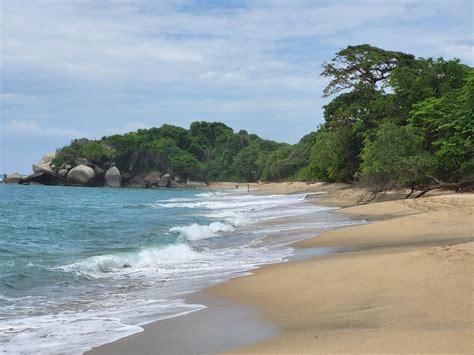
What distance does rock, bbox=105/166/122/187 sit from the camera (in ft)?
331

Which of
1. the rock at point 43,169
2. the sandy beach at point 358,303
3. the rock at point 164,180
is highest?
the rock at point 43,169

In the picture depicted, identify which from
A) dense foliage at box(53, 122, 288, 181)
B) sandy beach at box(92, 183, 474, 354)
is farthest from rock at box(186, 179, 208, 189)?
sandy beach at box(92, 183, 474, 354)

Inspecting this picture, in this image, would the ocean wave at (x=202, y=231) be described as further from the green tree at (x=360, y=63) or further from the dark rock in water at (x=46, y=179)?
the dark rock in water at (x=46, y=179)

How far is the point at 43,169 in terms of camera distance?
9594 centimetres

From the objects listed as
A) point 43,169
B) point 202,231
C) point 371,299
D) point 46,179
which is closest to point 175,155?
point 46,179

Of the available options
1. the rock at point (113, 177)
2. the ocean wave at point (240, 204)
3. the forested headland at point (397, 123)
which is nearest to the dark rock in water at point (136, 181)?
the rock at point (113, 177)

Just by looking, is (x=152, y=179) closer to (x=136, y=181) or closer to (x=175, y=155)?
(x=136, y=181)

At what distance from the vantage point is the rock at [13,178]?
102 m

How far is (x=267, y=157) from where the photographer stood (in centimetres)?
11475

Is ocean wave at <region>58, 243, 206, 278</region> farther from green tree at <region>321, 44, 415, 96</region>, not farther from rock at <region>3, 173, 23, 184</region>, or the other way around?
rock at <region>3, 173, 23, 184</region>

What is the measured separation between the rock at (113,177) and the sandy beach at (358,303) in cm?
9291

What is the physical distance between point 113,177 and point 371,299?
97846 millimetres

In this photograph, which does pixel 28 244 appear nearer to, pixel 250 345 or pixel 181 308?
pixel 181 308

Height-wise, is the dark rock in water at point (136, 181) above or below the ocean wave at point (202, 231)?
above
